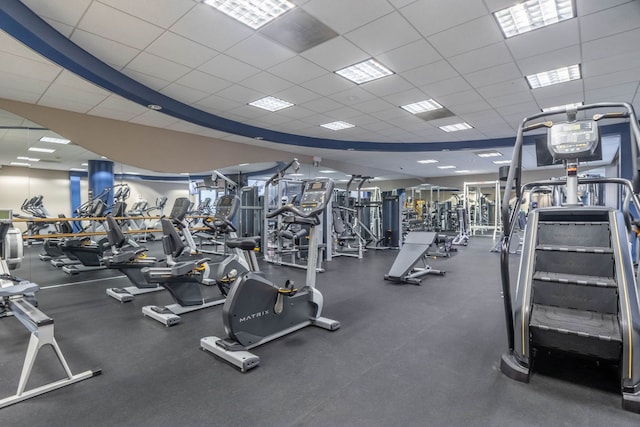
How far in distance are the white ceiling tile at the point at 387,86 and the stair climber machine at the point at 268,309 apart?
2248mm

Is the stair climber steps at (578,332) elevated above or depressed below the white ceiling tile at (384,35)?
below

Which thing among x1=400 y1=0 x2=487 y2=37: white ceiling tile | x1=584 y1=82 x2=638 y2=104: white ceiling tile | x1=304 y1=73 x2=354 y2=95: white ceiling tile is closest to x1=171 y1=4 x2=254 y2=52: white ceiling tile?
x1=304 y1=73 x2=354 y2=95: white ceiling tile

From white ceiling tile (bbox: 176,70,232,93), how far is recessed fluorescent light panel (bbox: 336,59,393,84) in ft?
5.48

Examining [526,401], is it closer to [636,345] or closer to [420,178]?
[636,345]

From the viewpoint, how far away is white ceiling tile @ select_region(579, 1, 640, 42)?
2.82 metres

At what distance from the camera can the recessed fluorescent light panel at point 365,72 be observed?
156 inches

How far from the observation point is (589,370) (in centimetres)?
212

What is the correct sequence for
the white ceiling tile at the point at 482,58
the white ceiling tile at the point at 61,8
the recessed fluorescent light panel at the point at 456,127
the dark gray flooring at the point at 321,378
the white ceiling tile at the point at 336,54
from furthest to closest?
the recessed fluorescent light panel at the point at 456,127 < the white ceiling tile at the point at 482,58 < the white ceiling tile at the point at 336,54 < the white ceiling tile at the point at 61,8 < the dark gray flooring at the point at 321,378

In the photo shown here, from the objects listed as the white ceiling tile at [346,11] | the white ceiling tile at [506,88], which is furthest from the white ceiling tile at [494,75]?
the white ceiling tile at [346,11]

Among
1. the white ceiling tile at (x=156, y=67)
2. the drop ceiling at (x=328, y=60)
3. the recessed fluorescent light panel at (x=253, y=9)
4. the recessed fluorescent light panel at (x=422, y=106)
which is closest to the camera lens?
the recessed fluorescent light panel at (x=253, y=9)

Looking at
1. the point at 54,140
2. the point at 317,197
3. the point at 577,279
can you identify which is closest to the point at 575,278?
the point at 577,279

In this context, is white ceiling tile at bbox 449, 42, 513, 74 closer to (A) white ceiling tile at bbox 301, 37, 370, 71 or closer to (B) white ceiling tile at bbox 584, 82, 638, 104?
(A) white ceiling tile at bbox 301, 37, 370, 71

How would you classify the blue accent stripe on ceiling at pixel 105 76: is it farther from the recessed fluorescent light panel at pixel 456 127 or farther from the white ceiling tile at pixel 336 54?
the white ceiling tile at pixel 336 54

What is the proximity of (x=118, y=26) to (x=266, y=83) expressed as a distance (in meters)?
1.86
